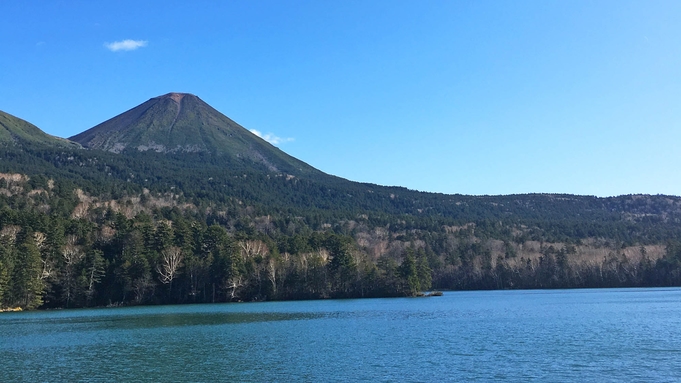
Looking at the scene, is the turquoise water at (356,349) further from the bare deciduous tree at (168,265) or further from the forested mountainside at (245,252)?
the bare deciduous tree at (168,265)

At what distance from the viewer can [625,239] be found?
170375mm

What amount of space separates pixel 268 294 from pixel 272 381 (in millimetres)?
73150

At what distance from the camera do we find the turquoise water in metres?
28.9

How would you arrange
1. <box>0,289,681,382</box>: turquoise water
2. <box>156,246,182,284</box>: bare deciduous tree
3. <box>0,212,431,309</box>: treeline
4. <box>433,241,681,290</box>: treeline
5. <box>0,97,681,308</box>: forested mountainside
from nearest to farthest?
<box>0,289,681,382</box>: turquoise water
<box>0,212,431,309</box>: treeline
<box>0,97,681,308</box>: forested mountainside
<box>156,246,182,284</box>: bare deciduous tree
<box>433,241,681,290</box>: treeline

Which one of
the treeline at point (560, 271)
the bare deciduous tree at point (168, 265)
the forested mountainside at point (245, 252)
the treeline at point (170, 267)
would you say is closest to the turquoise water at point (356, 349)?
the treeline at point (170, 267)

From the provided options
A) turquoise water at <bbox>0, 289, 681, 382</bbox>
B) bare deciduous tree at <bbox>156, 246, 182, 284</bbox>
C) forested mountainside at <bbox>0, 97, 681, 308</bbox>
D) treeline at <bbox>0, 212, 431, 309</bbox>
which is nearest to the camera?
turquoise water at <bbox>0, 289, 681, 382</bbox>

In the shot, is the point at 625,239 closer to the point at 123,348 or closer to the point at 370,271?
the point at 370,271

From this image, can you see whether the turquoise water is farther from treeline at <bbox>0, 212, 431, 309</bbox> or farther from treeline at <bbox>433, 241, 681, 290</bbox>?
treeline at <bbox>433, 241, 681, 290</bbox>

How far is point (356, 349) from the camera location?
122ft

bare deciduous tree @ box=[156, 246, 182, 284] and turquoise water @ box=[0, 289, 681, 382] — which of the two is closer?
turquoise water @ box=[0, 289, 681, 382]

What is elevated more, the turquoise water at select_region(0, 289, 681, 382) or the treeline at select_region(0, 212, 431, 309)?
the treeline at select_region(0, 212, 431, 309)

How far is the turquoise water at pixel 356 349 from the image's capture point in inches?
1137

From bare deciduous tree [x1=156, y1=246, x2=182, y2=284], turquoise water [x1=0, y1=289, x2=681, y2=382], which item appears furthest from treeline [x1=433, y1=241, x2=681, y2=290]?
turquoise water [x1=0, y1=289, x2=681, y2=382]

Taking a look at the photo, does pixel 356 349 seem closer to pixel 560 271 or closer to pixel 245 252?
pixel 245 252
